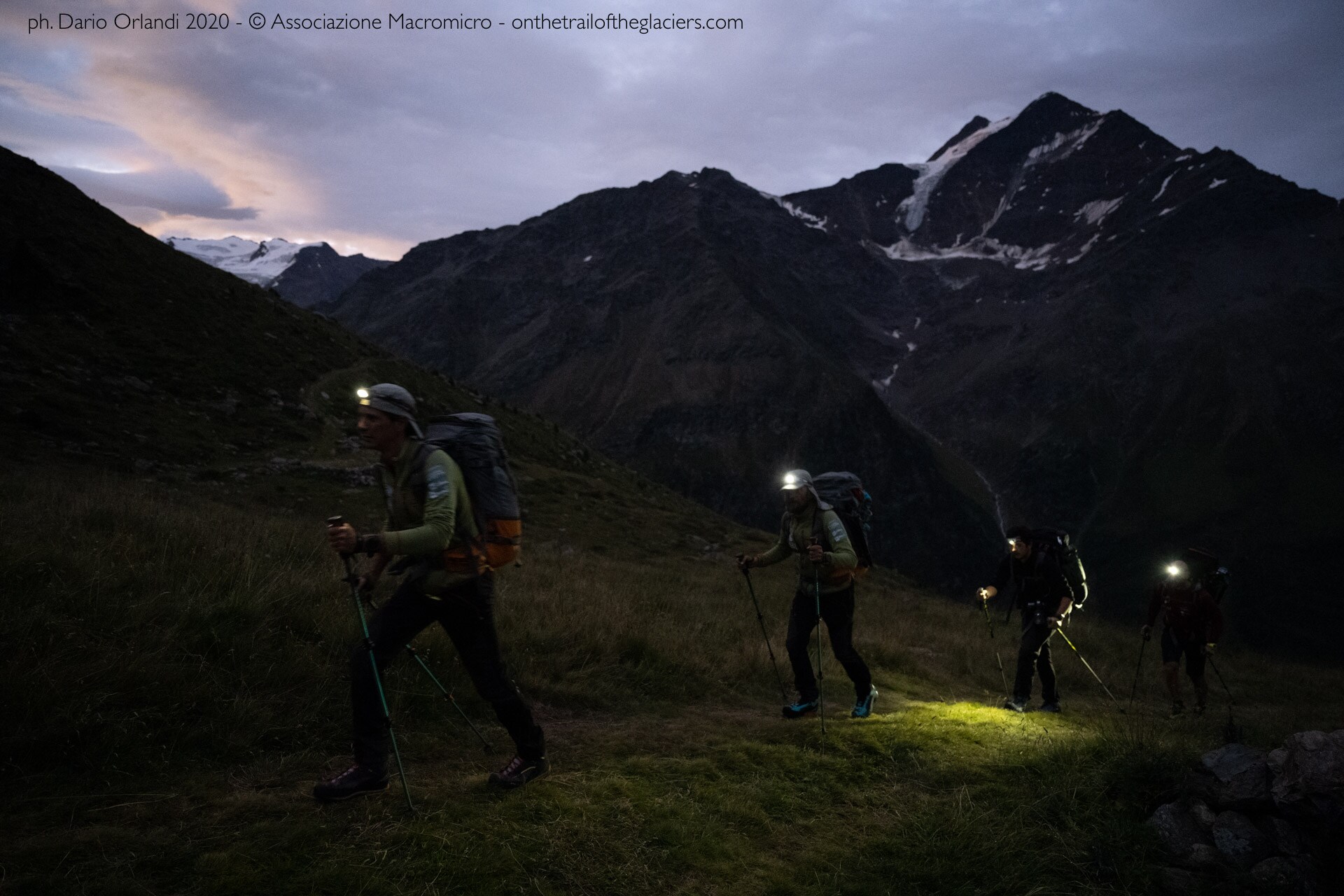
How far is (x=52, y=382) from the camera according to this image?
19844 millimetres

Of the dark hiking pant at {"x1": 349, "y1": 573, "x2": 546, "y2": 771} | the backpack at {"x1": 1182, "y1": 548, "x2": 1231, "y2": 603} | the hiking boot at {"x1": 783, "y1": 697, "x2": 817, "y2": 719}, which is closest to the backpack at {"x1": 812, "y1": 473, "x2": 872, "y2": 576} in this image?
the hiking boot at {"x1": 783, "y1": 697, "x2": 817, "y2": 719}

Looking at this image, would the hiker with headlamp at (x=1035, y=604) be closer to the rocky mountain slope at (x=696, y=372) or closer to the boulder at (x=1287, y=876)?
the boulder at (x=1287, y=876)

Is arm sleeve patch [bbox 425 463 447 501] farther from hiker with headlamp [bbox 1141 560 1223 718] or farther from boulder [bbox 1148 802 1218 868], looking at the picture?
hiker with headlamp [bbox 1141 560 1223 718]

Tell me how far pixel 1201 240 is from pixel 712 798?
230 meters

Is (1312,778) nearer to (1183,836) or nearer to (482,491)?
(1183,836)

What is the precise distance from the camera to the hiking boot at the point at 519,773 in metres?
4.55

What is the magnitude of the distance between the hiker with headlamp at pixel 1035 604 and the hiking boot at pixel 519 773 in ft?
22.8

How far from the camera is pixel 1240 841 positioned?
13.2ft

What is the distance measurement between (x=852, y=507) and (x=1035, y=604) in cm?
364

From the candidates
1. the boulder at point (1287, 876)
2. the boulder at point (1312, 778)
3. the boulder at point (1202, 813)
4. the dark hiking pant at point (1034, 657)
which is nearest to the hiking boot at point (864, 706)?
the dark hiking pant at point (1034, 657)

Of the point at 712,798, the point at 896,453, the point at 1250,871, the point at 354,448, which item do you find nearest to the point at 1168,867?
the point at 1250,871

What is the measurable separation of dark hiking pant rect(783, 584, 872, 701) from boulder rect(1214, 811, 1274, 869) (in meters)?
3.57

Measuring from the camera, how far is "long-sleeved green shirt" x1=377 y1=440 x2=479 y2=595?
4125mm

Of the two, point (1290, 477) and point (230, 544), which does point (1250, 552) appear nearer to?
point (1290, 477)
